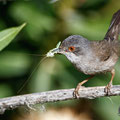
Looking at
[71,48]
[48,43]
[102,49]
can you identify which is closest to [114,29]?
[102,49]

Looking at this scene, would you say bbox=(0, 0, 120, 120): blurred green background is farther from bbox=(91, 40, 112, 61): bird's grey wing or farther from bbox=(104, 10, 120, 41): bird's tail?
bbox=(91, 40, 112, 61): bird's grey wing

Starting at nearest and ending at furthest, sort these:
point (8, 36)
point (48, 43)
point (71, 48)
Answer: point (8, 36) → point (71, 48) → point (48, 43)

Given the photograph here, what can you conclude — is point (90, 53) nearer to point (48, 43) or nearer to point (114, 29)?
point (114, 29)

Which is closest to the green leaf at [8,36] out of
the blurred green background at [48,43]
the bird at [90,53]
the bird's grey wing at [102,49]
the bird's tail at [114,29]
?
the bird at [90,53]

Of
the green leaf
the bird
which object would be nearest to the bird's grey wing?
the bird

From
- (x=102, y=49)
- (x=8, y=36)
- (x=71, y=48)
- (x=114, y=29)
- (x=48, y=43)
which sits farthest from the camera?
(x=48, y=43)
